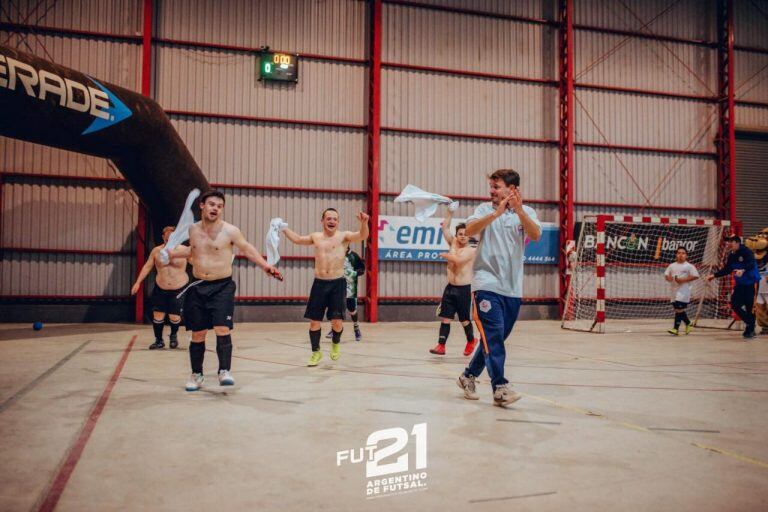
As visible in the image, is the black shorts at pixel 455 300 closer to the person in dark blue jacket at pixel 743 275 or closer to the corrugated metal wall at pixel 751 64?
the person in dark blue jacket at pixel 743 275

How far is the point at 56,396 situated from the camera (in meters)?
5.80

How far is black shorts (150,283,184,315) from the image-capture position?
10.1m

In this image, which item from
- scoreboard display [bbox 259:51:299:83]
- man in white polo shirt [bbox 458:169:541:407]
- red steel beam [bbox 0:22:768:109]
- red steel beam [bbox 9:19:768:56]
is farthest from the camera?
scoreboard display [bbox 259:51:299:83]

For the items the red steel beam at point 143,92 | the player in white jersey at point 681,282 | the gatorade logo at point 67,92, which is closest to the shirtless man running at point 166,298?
the gatorade logo at point 67,92

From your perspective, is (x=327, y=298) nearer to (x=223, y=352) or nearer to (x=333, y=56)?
(x=223, y=352)

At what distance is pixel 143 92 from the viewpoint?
1572 cm

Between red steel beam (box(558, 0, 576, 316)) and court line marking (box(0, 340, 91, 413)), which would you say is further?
red steel beam (box(558, 0, 576, 316))

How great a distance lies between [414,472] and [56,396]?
399cm

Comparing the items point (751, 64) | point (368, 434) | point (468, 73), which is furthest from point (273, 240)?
point (751, 64)

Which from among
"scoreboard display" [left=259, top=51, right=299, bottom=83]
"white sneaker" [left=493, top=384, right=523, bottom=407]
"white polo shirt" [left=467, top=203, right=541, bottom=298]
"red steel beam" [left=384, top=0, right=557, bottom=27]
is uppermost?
"red steel beam" [left=384, top=0, right=557, bottom=27]

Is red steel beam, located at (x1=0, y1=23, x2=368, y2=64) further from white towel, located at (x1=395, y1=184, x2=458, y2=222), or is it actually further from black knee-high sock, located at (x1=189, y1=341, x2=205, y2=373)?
black knee-high sock, located at (x1=189, y1=341, x2=205, y2=373)

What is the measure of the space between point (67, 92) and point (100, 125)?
951 millimetres

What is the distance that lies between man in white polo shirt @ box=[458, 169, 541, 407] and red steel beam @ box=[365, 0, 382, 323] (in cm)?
1160

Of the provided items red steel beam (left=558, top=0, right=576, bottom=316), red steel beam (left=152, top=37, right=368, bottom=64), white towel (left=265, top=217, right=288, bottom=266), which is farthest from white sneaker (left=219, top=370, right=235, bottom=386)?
red steel beam (left=558, top=0, right=576, bottom=316)
